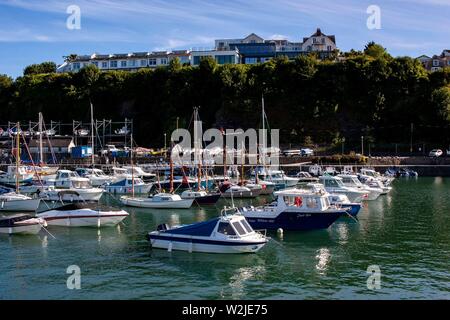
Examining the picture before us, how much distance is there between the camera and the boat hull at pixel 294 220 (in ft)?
112

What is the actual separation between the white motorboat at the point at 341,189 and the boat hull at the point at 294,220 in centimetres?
1264

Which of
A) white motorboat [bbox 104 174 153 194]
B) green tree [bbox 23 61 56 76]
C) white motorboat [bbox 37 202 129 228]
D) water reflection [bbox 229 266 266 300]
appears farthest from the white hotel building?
water reflection [bbox 229 266 266 300]

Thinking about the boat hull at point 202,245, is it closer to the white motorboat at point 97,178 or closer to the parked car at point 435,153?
the white motorboat at point 97,178

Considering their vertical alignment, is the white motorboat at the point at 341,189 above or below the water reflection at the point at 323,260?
above

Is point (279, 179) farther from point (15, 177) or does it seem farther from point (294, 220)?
point (15, 177)

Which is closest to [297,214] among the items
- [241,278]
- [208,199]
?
[241,278]

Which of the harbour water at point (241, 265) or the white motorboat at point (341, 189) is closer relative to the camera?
the harbour water at point (241, 265)

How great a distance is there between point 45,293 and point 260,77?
287 feet

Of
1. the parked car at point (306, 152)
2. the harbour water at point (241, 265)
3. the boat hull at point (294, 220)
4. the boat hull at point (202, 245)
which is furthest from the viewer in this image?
the parked car at point (306, 152)

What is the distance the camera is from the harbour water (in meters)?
22.5

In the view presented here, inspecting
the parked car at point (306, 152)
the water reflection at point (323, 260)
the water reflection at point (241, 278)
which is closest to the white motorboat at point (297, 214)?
the water reflection at point (323, 260)
